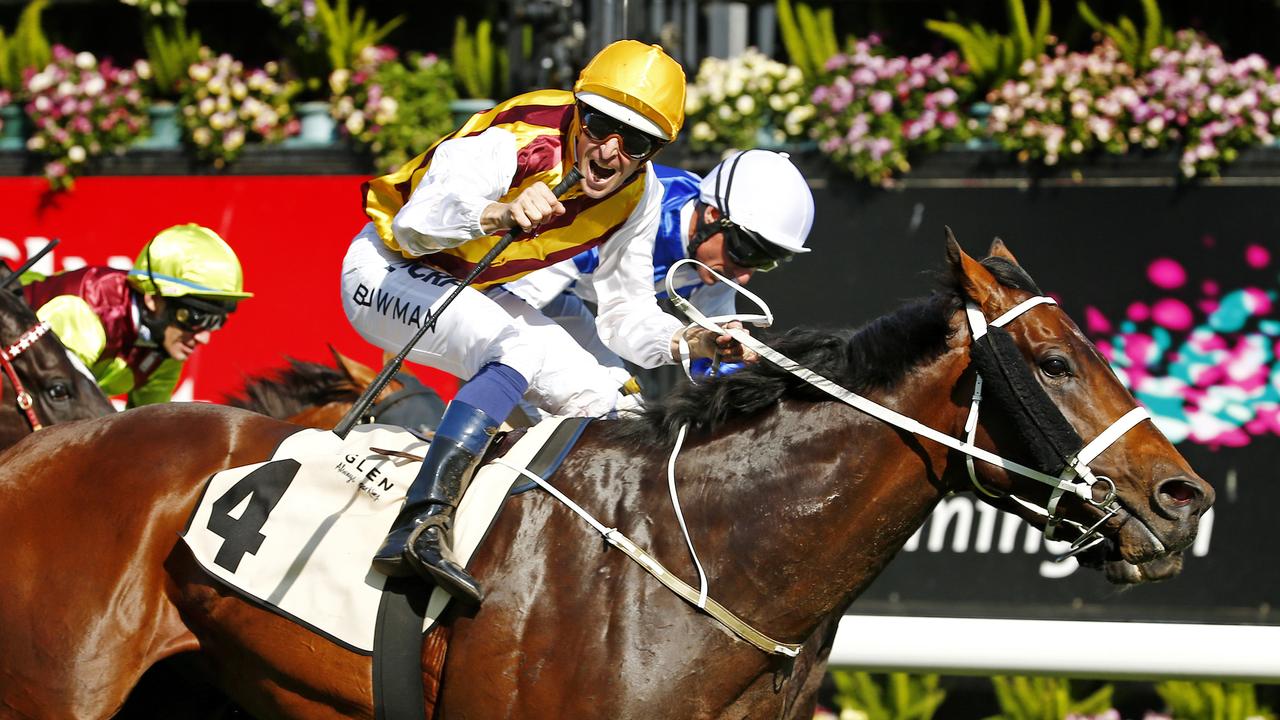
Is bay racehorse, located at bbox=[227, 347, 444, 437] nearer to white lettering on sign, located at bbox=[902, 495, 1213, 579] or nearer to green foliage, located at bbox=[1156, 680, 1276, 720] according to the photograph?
white lettering on sign, located at bbox=[902, 495, 1213, 579]

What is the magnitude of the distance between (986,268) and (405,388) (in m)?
2.67

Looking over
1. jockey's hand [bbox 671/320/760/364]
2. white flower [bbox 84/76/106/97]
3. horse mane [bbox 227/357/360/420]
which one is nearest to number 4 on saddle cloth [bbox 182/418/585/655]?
jockey's hand [bbox 671/320/760/364]

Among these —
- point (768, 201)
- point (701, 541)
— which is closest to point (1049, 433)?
point (701, 541)

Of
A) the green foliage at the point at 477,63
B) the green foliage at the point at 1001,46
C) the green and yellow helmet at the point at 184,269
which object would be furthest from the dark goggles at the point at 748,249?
the green foliage at the point at 477,63

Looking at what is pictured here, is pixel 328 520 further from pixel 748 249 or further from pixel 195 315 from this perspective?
A: pixel 195 315

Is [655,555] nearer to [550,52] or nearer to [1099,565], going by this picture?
[1099,565]

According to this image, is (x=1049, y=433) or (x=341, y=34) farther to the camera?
(x=341, y=34)

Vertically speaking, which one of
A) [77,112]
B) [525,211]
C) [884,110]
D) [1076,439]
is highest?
[525,211]

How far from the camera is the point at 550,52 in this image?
6.10 meters

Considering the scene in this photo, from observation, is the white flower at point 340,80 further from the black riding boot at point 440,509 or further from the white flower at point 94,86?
the black riding boot at point 440,509

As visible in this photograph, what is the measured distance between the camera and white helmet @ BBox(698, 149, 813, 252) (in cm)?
391

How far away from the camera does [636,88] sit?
3.03m

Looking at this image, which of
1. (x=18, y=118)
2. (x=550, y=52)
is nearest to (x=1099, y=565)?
(x=550, y=52)

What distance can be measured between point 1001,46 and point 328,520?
171 inches
